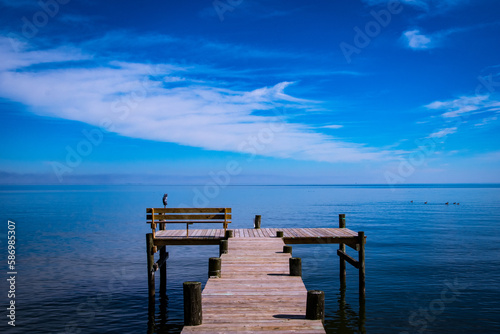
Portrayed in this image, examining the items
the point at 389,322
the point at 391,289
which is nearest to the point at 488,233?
the point at 391,289

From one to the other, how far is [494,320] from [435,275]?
27.7 feet

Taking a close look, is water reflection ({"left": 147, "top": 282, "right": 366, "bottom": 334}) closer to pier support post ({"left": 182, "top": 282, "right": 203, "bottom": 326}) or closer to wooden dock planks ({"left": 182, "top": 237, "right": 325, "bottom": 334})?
wooden dock planks ({"left": 182, "top": 237, "right": 325, "bottom": 334})

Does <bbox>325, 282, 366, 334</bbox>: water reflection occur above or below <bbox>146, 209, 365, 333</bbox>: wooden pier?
below

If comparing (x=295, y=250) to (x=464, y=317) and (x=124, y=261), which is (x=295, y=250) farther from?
(x=464, y=317)

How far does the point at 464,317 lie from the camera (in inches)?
694

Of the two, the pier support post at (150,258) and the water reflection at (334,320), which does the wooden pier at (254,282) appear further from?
the water reflection at (334,320)

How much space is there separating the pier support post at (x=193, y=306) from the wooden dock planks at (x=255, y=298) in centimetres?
15

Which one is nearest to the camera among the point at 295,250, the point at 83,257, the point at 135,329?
the point at 135,329

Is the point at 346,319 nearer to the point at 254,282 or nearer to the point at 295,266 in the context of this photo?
the point at 295,266

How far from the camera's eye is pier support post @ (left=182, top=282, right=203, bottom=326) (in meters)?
9.16

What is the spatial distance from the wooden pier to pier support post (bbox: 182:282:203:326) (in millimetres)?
27

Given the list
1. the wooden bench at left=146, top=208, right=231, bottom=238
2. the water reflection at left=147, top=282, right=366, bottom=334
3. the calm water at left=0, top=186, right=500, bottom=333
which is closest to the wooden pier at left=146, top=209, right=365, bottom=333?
the wooden bench at left=146, top=208, right=231, bottom=238

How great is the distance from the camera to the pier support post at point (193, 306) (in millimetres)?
9156

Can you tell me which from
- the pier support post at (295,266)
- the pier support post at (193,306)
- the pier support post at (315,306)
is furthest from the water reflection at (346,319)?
the pier support post at (193,306)
